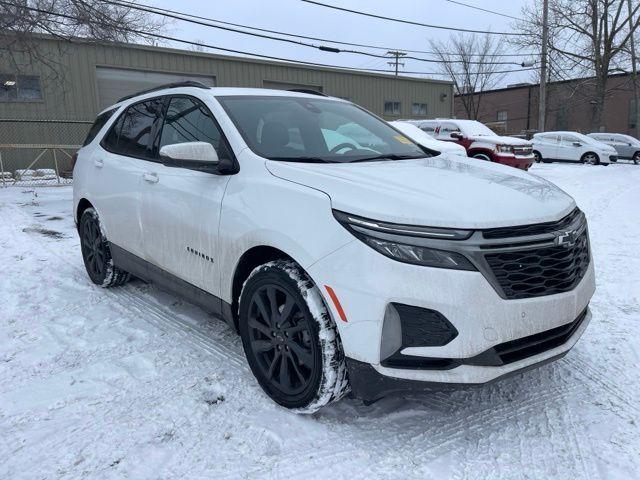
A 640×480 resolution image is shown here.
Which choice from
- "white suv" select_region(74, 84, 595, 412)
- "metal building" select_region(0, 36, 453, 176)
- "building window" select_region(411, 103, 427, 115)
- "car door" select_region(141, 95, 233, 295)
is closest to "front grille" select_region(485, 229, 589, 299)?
"white suv" select_region(74, 84, 595, 412)

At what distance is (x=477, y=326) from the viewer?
7.18 feet

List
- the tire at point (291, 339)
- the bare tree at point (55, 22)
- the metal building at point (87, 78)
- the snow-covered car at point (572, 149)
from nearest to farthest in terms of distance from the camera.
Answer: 1. the tire at point (291, 339)
2. the bare tree at point (55, 22)
3. the metal building at point (87, 78)
4. the snow-covered car at point (572, 149)

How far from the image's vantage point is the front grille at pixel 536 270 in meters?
2.23

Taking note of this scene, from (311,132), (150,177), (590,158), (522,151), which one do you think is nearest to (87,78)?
(522,151)

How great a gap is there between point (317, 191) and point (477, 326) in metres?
0.98

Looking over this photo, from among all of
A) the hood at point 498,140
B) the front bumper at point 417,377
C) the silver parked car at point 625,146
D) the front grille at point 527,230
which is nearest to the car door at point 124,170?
the front bumper at point 417,377

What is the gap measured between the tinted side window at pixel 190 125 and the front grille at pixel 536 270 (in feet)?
5.67

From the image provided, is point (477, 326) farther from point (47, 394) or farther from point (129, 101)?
point (129, 101)

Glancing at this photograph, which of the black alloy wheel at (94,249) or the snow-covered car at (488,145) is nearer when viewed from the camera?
the black alloy wheel at (94,249)

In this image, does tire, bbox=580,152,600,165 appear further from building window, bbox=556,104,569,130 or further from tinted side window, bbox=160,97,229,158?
building window, bbox=556,104,569,130

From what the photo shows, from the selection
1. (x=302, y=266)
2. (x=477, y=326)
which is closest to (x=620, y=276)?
(x=477, y=326)

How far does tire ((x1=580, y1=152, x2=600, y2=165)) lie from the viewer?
873 inches

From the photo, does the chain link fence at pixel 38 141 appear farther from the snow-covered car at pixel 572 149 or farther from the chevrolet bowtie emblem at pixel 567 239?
the snow-covered car at pixel 572 149

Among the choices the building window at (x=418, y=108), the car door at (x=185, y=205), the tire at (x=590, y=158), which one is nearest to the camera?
the car door at (x=185, y=205)
